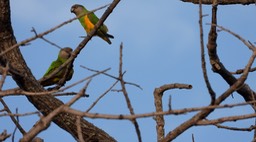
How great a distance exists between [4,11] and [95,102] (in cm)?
138

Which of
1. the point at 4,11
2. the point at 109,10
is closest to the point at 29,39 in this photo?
the point at 4,11

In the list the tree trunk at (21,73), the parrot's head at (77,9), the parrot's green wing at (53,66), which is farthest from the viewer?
the parrot's head at (77,9)

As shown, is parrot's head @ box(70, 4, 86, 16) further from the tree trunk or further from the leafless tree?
the tree trunk

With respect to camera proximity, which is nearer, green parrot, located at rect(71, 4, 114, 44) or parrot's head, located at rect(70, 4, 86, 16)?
green parrot, located at rect(71, 4, 114, 44)

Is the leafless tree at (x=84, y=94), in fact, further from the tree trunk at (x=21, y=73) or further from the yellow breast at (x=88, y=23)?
the yellow breast at (x=88, y=23)

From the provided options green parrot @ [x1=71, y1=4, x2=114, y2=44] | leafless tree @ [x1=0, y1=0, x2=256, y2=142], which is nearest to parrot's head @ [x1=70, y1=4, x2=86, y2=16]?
green parrot @ [x1=71, y1=4, x2=114, y2=44]

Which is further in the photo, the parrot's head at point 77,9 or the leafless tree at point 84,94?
the parrot's head at point 77,9

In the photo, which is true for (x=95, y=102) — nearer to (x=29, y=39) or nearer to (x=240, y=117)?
(x=29, y=39)

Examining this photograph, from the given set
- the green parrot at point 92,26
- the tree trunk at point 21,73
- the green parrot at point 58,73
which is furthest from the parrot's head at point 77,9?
the tree trunk at point 21,73

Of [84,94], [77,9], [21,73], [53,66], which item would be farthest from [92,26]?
[84,94]

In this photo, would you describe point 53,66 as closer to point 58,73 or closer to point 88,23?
point 58,73

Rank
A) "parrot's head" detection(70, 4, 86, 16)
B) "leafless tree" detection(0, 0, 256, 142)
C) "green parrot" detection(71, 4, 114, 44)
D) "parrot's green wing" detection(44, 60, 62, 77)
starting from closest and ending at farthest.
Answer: "leafless tree" detection(0, 0, 256, 142), "parrot's green wing" detection(44, 60, 62, 77), "green parrot" detection(71, 4, 114, 44), "parrot's head" detection(70, 4, 86, 16)

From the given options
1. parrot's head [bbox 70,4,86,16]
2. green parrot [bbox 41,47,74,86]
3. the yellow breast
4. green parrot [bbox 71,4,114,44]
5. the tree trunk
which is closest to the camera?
the tree trunk

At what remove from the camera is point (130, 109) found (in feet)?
7.35
